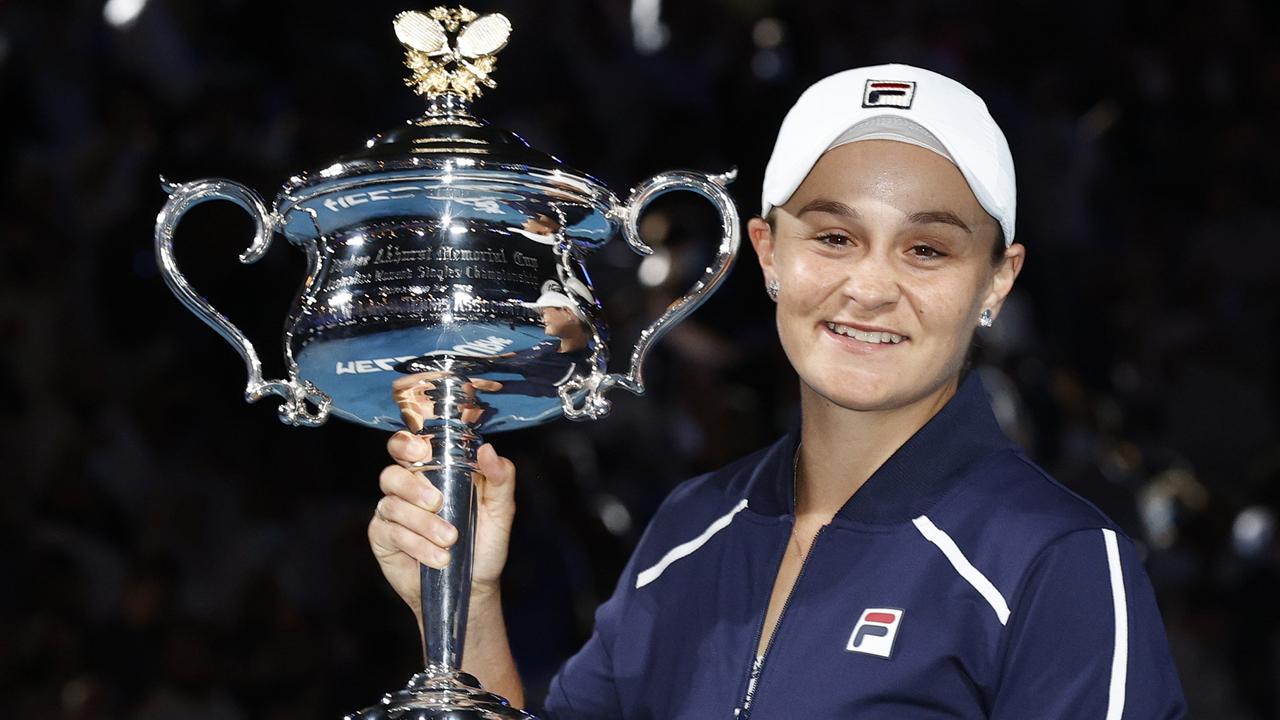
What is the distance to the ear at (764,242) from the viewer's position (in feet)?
5.93

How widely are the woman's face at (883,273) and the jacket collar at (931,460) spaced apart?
0.05 m

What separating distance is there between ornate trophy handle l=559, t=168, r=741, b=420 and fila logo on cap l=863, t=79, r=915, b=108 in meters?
0.15

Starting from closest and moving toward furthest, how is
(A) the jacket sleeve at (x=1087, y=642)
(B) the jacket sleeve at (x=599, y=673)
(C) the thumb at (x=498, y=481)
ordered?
(A) the jacket sleeve at (x=1087, y=642), (C) the thumb at (x=498, y=481), (B) the jacket sleeve at (x=599, y=673)

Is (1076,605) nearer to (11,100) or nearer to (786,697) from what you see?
(786,697)

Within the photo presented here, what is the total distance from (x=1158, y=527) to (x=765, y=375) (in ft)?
3.78

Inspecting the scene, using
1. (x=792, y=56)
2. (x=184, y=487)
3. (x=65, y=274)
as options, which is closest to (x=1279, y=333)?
(x=792, y=56)

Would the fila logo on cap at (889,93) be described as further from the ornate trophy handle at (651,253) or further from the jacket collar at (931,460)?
the jacket collar at (931,460)

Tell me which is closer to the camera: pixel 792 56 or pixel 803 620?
pixel 803 620

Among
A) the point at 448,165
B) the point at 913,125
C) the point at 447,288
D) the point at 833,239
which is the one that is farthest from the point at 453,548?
the point at 913,125

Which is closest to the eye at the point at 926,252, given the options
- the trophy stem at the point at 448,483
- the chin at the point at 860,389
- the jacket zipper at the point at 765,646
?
the chin at the point at 860,389

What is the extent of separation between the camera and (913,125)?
1.66 meters

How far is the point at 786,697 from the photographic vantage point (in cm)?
165

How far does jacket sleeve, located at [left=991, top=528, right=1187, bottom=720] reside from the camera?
1.50 metres

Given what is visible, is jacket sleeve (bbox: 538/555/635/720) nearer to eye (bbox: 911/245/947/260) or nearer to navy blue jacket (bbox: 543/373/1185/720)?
navy blue jacket (bbox: 543/373/1185/720)
